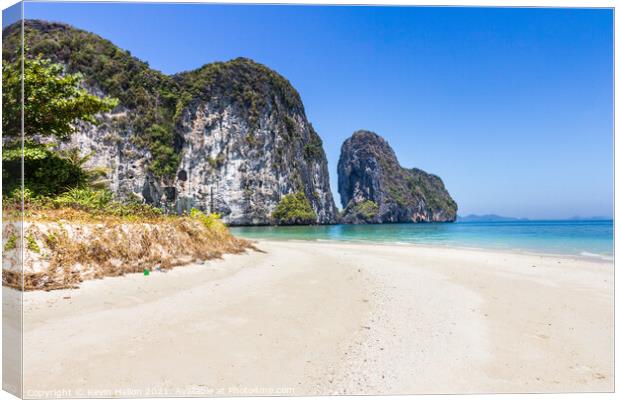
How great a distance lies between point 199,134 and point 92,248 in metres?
49.1

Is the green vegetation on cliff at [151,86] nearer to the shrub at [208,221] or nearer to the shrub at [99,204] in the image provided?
the shrub at [208,221]

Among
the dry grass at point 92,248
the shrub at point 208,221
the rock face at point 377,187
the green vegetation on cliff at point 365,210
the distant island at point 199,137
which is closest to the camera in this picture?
the dry grass at point 92,248

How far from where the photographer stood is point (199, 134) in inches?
2020

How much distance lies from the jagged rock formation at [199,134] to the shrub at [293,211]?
54.0 inches

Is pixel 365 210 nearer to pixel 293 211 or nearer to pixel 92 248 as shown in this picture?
pixel 293 211

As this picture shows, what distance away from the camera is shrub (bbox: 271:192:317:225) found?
62.0m

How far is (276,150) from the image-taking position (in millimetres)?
63844

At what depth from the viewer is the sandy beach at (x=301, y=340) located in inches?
88.8

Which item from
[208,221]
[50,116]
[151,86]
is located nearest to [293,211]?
[151,86]

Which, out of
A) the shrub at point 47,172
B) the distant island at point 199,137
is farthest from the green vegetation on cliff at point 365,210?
the shrub at point 47,172

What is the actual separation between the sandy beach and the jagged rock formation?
2559 cm

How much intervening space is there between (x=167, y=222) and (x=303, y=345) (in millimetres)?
5549

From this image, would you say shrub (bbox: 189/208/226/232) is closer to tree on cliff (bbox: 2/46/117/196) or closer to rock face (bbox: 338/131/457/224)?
tree on cliff (bbox: 2/46/117/196)

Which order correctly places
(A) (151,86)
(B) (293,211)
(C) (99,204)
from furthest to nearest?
(B) (293,211) → (A) (151,86) → (C) (99,204)
